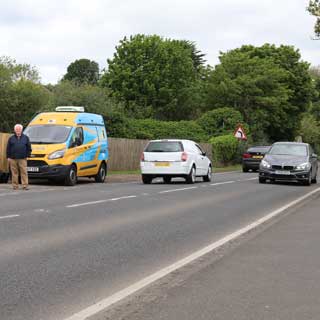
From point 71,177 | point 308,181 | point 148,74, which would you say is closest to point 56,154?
point 71,177

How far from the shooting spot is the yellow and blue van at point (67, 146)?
2027cm

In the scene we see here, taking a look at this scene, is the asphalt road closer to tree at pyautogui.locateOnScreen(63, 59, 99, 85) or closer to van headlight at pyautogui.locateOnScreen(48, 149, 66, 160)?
van headlight at pyautogui.locateOnScreen(48, 149, 66, 160)

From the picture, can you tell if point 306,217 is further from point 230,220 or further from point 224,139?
point 224,139

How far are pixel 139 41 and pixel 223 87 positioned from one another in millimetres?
11502

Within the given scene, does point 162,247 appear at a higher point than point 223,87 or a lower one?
lower

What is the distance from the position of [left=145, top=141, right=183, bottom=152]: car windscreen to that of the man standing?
5629mm

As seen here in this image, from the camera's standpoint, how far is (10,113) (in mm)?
42812

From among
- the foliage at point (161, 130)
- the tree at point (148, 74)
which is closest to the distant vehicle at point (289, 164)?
the foliage at point (161, 130)

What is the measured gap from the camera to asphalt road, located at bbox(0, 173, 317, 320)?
600 cm

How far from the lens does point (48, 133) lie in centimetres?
2134

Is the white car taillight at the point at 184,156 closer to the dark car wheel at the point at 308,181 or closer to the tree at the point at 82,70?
the dark car wheel at the point at 308,181

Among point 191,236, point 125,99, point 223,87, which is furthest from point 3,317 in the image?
point 125,99

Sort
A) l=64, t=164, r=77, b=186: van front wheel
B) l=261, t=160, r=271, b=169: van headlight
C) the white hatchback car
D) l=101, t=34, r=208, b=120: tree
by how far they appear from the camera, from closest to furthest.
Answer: l=64, t=164, r=77, b=186: van front wheel < the white hatchback car < l=261, t=160, r=271, b=169: van headlight < l=101, t=34, r=208, b=120: tree

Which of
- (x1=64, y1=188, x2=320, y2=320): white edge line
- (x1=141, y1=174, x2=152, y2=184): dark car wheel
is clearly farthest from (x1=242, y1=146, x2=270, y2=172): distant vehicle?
(x1=64, y1=188, x2=320, y2=320): white edge line
